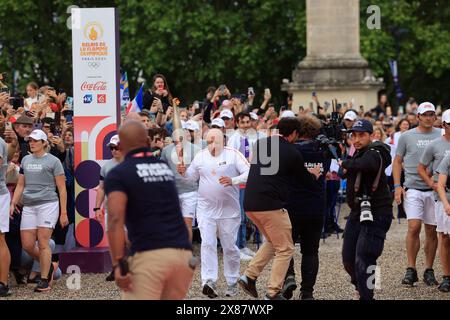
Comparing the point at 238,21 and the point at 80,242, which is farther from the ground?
the point at 238,21

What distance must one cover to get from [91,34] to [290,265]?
14.1 feet

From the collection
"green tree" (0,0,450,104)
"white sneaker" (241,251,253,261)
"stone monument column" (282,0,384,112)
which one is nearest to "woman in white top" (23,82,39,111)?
"white sneaker" (241,251,253,261)

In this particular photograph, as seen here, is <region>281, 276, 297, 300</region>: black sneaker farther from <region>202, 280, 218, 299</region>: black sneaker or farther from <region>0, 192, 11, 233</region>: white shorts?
<region>0, 192, 11, 233</region>: white shorts

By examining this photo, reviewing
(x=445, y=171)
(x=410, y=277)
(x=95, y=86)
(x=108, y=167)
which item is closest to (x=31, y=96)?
(x=95, y=86)

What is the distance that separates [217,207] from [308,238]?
1296mm

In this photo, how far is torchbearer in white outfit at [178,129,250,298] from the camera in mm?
14164

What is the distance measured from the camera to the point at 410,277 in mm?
14758

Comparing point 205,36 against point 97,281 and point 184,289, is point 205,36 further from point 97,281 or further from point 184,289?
point 184,289

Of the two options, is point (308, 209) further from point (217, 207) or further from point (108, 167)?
point (108, 167)

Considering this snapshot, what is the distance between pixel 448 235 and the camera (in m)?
14.5

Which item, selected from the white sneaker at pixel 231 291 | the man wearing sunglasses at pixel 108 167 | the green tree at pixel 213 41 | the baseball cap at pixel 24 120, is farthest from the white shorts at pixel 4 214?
the green tree at pixel 213 41

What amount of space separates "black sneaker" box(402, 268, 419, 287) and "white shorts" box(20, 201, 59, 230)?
412 centimetres

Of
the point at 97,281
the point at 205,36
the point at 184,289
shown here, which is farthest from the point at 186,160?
the point at 205,36

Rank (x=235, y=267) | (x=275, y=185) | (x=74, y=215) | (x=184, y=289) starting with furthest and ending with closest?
(x=74, y=215), (x=235, y=267), (x=275, y=185), (x=184, y=289)
